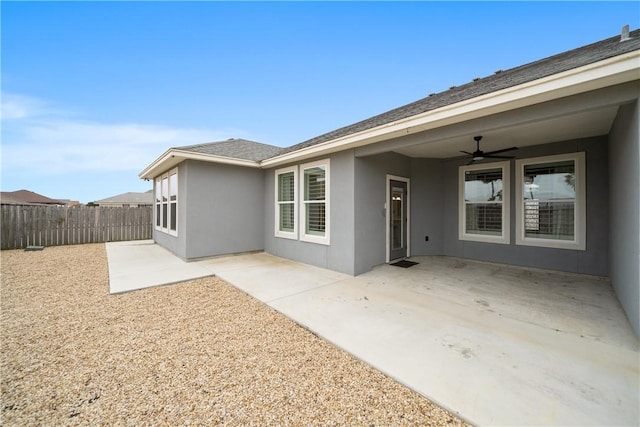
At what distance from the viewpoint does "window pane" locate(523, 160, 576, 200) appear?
5176mm

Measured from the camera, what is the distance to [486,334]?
9.07 ft

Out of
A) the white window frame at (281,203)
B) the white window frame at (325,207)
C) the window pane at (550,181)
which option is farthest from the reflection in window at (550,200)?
the white window frame at (281,203)

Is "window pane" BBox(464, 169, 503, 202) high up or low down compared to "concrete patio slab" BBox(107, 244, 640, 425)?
up

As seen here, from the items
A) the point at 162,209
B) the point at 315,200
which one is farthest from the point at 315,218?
the point at 162,209

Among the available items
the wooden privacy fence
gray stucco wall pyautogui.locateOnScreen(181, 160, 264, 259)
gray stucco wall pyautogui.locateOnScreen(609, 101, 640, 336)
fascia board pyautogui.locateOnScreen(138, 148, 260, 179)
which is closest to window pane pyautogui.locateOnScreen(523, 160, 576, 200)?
gray stucco wall pyautogui.locateOnScreen(609, 101, 640, 336)

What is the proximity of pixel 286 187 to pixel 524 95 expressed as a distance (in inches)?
215

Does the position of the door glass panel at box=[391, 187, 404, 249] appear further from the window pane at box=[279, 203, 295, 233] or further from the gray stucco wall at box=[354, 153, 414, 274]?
the window pane at box=[279, 203, 295, 233]

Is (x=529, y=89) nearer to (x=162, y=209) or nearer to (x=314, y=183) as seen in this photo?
(x=314, y=183)

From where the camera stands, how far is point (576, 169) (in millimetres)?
5027

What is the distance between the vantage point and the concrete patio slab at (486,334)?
1770mm

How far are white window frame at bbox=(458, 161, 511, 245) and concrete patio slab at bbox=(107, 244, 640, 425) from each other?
43.0 inches

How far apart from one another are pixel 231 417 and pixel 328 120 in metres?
16.1

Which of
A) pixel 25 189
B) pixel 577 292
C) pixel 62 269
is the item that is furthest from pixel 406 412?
pixel 25 189

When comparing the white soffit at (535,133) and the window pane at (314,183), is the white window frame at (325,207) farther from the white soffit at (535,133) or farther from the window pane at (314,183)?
the white soffit at (535,133)
